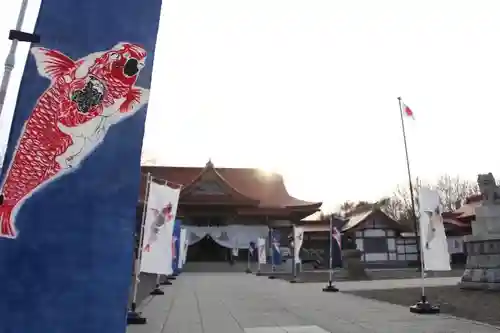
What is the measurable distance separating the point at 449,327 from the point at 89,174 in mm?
6392

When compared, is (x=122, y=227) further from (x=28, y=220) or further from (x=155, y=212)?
(x=155, y=212)

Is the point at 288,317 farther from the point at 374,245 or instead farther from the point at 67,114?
the point at 374,245

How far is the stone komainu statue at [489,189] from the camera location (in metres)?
12.8

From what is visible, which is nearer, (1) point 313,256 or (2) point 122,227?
(2) point 122,227

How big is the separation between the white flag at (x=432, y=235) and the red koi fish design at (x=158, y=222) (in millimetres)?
5734

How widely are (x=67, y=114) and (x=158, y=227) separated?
201 inches

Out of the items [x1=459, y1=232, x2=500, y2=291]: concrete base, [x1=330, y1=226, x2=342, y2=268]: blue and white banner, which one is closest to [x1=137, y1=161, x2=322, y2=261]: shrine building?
[x1=330, y1=226, x2=342, y2=268]: blue and white banner

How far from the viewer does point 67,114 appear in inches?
137

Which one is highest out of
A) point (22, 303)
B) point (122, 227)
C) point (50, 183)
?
point (50, 183)

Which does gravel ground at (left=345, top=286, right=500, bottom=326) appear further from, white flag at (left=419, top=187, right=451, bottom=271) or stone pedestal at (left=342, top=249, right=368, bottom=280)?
stone pedestal at (left=342, top=249, right=368, bottom=280)

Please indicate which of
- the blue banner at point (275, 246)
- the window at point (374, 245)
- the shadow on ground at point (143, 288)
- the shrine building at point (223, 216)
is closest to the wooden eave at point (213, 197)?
the shrine building at point (223, 216)

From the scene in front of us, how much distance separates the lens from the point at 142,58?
371 centimetres

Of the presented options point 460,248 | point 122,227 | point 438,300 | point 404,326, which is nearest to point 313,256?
point 460,248

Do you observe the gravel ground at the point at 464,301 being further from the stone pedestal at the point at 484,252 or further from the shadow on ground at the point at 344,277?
the shadow on ground at the point at 344,277
